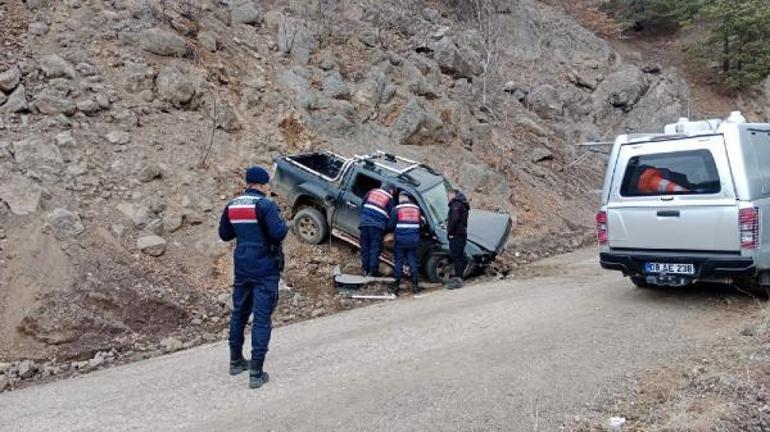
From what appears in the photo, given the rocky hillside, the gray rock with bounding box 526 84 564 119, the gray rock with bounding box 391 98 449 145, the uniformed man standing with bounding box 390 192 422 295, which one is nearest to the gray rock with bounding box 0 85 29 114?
the rocky hillside

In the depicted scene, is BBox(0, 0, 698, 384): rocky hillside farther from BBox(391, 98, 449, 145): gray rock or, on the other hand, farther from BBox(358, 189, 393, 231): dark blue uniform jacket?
BBox(358, 189, 393, 231): dark blue uniform jacket

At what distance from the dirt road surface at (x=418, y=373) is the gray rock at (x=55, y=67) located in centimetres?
709

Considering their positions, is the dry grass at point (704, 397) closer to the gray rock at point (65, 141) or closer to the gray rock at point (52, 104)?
the gray rock at point (65, 141)

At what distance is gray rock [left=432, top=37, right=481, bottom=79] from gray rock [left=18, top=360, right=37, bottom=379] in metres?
14.5

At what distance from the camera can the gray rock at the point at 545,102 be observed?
2177cm

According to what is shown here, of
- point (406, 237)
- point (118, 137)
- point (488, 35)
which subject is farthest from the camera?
point (488, 35)

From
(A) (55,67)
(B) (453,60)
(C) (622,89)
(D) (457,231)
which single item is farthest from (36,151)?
(C) (622,89)

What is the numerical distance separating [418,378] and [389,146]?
33.2 ft

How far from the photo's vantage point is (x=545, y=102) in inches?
863

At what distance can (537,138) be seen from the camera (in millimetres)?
19797

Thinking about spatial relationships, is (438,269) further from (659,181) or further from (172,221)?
(172,221)

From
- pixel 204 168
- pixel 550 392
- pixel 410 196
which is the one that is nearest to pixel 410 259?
pixel 410 196

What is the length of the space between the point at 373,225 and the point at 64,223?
4.58 meters

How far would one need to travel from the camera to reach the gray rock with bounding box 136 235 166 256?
32.6 feet
